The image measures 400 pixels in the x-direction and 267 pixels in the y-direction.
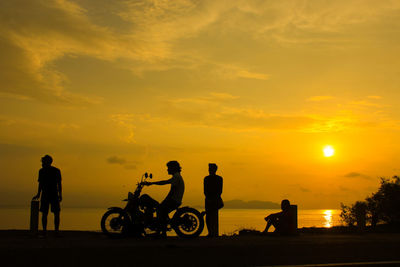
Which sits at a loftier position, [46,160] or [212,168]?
[46,160]

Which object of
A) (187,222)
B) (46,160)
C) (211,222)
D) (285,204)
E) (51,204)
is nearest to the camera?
(187,222)

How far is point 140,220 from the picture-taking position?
1402 centimetres

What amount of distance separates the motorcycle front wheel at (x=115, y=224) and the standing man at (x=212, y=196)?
296 cm

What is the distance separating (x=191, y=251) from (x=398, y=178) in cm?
2563

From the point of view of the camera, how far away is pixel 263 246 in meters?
11.6

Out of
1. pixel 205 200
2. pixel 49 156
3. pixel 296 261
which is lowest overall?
pixel 296 261

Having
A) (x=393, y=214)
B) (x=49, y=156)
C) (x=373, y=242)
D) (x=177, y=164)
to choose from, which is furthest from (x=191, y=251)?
(x=393, y=214)

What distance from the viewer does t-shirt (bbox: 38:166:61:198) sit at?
14.7 meters

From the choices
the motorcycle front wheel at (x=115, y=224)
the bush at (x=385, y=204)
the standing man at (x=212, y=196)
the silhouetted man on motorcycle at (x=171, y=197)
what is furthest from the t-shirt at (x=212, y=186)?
the bush at (x=385, y=204)

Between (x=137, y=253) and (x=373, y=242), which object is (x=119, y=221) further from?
(x=373, y=242)

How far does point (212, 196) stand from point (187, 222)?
1.92 meters

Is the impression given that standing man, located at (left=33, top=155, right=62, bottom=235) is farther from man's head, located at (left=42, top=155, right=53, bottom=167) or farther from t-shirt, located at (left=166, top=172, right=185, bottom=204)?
t-shirt, located at (left=166, top=172, right=185, bottom=204)

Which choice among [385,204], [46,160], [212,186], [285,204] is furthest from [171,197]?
[385,204]

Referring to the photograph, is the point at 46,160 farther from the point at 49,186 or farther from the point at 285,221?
the point at 285,221
